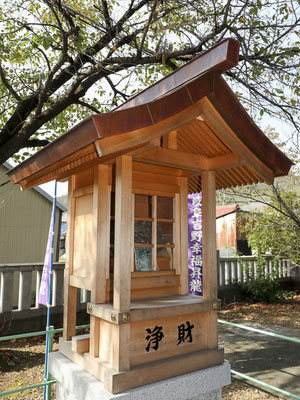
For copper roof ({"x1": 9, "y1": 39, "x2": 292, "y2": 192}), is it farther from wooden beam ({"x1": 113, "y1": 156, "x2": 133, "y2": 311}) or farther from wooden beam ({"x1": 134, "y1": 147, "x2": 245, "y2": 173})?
wooden beam ({"x1": 113, "y1": 156, "x2": 133, "y2": 311})

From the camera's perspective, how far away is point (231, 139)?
9.80 feet

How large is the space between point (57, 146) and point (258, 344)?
6.46m

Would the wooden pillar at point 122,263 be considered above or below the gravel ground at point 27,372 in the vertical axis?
above

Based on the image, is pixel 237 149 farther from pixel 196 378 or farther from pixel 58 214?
pixel 58 214

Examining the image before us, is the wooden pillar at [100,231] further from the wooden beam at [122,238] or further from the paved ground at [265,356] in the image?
the paved ground at [265,356]

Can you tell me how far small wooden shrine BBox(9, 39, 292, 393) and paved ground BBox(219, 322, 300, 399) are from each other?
271cm

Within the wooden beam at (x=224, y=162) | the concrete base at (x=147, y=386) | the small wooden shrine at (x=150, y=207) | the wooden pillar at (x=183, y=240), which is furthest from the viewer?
the wooden pillar at (x=183, y=240)

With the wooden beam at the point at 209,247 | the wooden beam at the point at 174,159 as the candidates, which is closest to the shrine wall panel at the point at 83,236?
the wooden beam at the point at 174,159

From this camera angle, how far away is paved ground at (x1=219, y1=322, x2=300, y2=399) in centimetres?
516

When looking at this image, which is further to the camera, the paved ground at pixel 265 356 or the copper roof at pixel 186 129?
the paved ground at pixel 265 356

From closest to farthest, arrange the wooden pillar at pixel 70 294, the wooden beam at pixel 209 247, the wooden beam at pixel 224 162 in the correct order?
the wooden beam at pixel 224 162
the wooden beam at pixel 209 247
the wooden pillar at pixel 70 294

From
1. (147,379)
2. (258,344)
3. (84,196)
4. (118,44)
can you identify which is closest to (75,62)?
(118,44)

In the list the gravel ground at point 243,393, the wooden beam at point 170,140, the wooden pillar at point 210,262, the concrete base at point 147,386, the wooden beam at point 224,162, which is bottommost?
the gravel ground at point 243,393

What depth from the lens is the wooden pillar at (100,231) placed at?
3.00 metres
